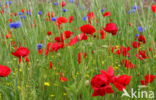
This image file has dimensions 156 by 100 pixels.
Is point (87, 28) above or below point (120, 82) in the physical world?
above

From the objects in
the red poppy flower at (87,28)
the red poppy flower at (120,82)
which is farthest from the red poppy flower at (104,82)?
the red poppy flower at (87,28)

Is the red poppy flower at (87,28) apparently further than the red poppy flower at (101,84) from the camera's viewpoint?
Yes

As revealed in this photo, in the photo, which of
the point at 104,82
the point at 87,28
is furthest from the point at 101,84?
the point at 87,28

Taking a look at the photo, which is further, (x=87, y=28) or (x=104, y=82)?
(x=87, y=28)

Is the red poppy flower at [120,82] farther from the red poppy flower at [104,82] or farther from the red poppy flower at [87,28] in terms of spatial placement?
the red poppy flower at [87,28]

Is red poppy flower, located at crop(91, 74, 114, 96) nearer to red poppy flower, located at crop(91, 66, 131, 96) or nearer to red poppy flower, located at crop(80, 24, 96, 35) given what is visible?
red poppy flower, located at crop(91, 66, 131, 96)

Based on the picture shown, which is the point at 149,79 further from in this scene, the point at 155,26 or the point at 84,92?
the point at 155,26

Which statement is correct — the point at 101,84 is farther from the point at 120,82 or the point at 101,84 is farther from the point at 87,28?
the point at 87,28

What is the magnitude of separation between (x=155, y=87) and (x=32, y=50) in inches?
26.5

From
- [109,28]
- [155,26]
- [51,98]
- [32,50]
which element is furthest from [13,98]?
[155,26]

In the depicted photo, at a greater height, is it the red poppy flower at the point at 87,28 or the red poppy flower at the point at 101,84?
the red poppy flower at the point at 87,28

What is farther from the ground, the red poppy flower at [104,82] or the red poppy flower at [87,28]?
the red poppy flower at [87,28]

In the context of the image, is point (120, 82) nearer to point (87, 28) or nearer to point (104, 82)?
point (104, 82)

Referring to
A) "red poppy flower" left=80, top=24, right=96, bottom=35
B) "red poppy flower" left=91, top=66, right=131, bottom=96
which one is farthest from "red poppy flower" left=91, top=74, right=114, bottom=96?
"red poppy flower" left=80, top=24, right=96, bottom=35
